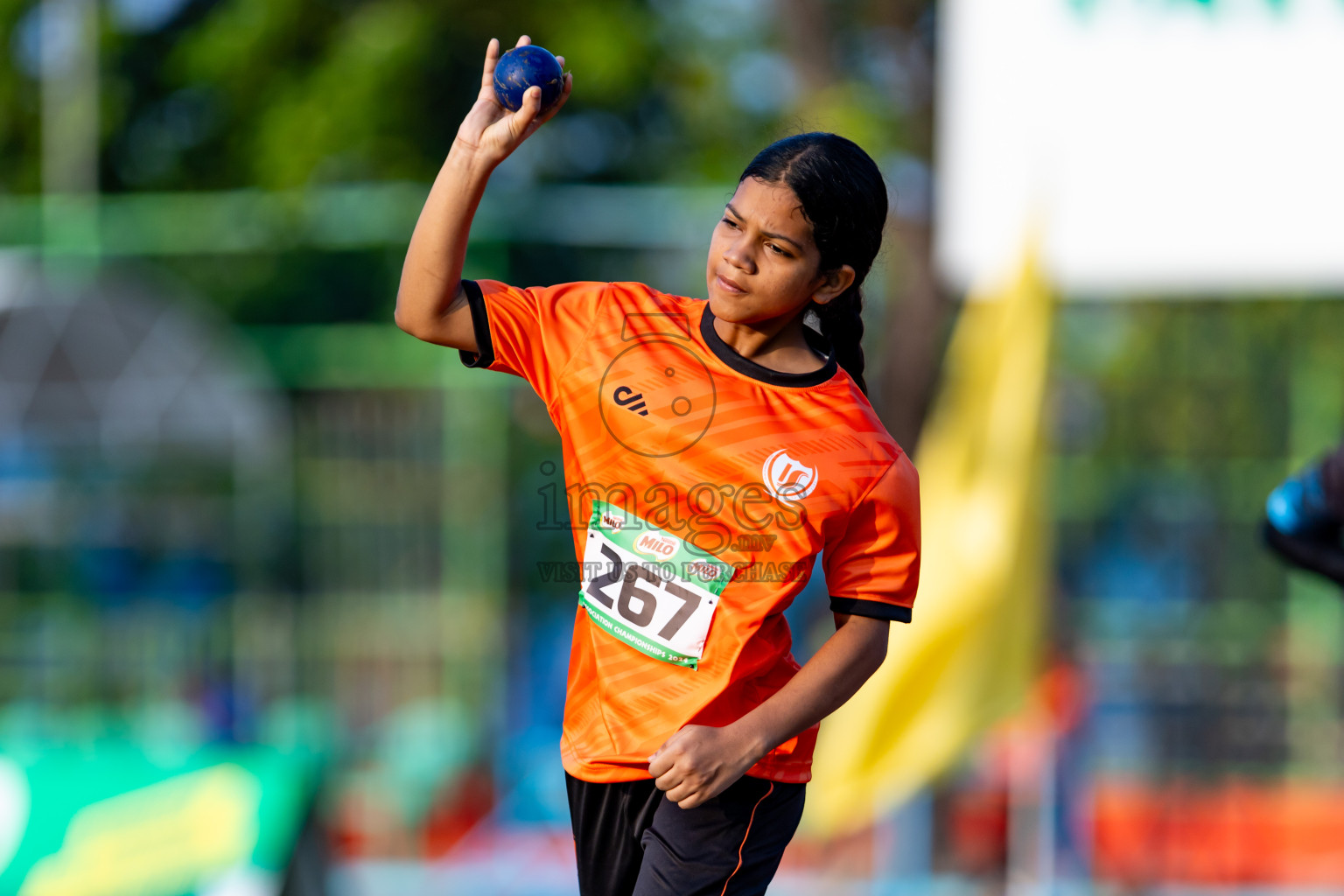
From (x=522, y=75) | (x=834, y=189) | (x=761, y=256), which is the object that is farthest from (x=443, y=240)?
(x=834, y=189)

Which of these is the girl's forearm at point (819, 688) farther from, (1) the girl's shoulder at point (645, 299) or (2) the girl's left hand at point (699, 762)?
(1) the girl's shoulder at point (645, 299)

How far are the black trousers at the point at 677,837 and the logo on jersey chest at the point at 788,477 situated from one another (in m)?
0.47

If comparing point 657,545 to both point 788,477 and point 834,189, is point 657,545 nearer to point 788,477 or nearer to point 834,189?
point 788,477

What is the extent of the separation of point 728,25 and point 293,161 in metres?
4.25

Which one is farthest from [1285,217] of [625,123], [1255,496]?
[625,123]

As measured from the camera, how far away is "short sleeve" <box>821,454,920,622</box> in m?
2.19

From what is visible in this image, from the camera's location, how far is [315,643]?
25.3 feet

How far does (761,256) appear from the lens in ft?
7.11

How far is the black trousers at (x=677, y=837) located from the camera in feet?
7.31

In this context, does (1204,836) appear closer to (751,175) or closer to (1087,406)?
(1087,406)

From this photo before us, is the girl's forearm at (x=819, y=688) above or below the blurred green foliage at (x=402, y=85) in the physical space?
below

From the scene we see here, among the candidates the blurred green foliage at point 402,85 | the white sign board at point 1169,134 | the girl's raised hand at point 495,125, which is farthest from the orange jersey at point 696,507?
the blurred green foliage at point 402,85

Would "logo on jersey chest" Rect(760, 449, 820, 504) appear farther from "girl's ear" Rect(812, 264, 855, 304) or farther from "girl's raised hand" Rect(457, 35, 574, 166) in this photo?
"girl's raised hand" Rect(457, 35, 574, 166)

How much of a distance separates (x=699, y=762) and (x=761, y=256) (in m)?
0.76
